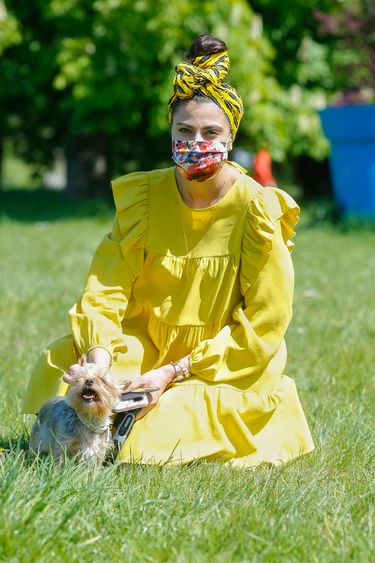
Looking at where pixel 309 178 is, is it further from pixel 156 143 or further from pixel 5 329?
pixel 5 329

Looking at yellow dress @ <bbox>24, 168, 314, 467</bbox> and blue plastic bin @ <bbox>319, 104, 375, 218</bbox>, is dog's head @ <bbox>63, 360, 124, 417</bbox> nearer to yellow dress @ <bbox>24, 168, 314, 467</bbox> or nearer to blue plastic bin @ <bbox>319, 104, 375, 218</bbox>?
yellow dress @ <bbox>24, 168, 314, 467</bbox>

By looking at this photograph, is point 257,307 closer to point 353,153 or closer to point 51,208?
point 353,153

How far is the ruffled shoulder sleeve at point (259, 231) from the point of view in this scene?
14.6ft

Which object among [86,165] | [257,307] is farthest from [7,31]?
[257,307]

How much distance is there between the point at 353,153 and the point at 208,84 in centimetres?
1128

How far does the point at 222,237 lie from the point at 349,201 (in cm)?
1142

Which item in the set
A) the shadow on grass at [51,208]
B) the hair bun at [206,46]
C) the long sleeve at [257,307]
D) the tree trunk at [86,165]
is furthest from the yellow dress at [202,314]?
the tree trunk at [86,165]

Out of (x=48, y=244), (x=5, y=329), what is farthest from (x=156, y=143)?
(x=5, y=329)

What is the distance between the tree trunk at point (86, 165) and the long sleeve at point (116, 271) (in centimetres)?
1587

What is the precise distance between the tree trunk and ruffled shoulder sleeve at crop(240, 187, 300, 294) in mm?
16044

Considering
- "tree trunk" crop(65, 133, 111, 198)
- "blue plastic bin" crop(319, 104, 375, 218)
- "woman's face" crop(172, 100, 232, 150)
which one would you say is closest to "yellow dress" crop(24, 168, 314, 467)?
"woman's face" crop(172, 100, 232, 150)

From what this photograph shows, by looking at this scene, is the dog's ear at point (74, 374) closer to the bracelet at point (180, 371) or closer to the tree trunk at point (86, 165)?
the bracelet at point (180, 371)

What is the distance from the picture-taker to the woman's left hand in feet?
14.2

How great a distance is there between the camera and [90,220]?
637 inches
